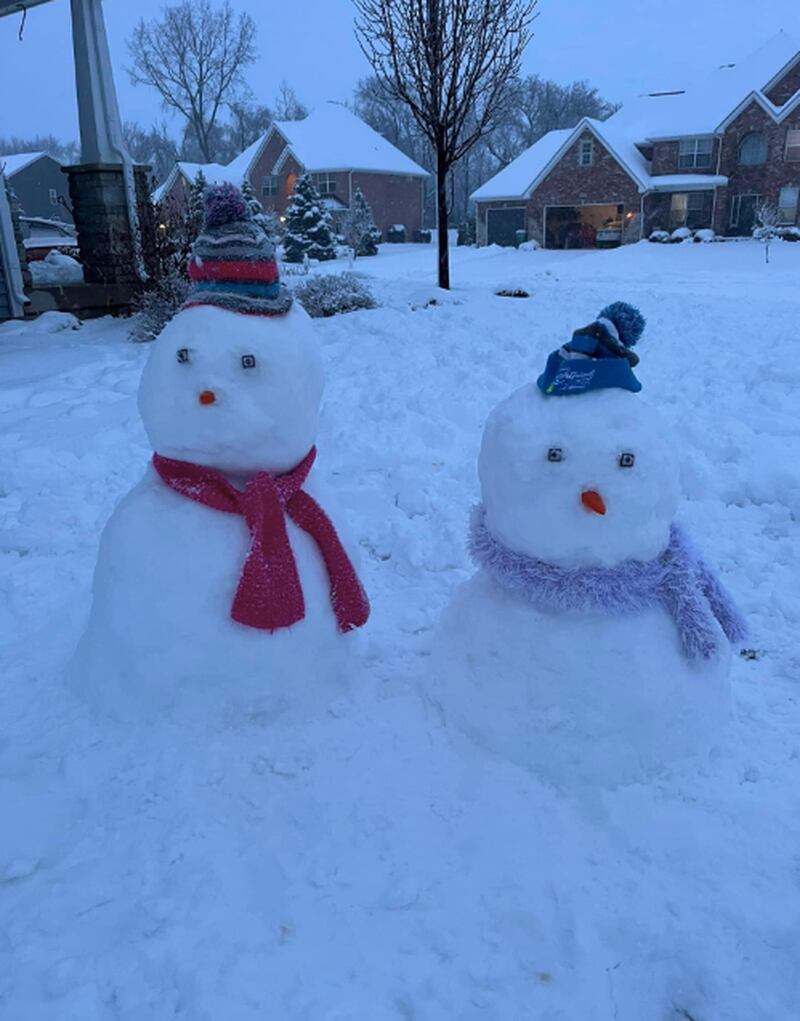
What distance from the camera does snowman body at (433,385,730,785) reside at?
2432 mm

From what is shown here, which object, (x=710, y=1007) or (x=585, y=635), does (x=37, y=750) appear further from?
(x=710, y=1007)

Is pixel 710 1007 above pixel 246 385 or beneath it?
beneath

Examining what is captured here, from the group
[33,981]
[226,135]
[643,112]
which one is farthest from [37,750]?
[226,135]

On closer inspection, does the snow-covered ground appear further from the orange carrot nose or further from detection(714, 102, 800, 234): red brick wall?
detection(714, 102, 800, 234): red brick wall

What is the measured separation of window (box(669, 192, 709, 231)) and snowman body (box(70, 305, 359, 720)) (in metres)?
31.8

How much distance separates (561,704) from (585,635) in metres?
0.25

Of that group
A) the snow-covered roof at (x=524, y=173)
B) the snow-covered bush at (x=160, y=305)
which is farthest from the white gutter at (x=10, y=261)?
the snow-covered roof at (x=524, y=173)

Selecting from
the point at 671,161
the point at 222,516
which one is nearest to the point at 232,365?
the point at 222,516

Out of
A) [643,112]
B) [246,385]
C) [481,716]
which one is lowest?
[481,716]

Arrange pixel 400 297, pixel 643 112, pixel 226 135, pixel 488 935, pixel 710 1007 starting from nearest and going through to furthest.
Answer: pixel 710 1007 → pixel 488 935 → pixel 400 297 → pixel 643 112 → pixel 226 135

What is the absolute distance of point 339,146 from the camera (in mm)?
38188

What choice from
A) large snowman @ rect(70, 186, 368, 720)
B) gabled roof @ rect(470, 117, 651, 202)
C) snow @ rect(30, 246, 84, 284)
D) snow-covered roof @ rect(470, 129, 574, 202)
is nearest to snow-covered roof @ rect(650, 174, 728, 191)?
gabled roof @ rect(470, 117, 651, 202)

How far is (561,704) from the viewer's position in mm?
2582

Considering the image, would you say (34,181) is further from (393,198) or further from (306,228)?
(306,228)
